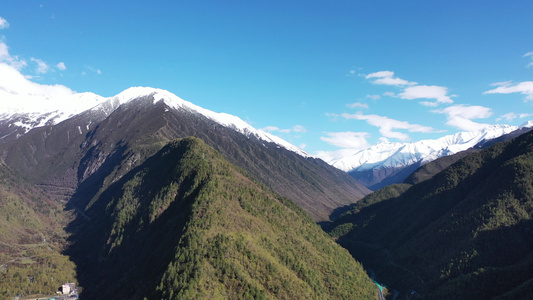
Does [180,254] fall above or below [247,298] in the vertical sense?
above

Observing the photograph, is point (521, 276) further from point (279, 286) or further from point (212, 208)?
point (212, 208)

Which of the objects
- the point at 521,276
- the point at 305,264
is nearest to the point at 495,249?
the point at 521,276

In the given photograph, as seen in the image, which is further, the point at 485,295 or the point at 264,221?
the point at 264,221

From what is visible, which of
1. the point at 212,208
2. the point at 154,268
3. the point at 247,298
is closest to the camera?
the point at 247,298

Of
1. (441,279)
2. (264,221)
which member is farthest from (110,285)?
(441,279)

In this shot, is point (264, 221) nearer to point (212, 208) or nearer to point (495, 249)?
point (212, 208)

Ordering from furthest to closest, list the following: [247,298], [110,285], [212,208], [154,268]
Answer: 1. [110,285]
2. [212,208]
3. [154,268]
4. [247,298]

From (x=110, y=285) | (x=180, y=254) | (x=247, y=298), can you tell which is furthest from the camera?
(x=110, y=285)

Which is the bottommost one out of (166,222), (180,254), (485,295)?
(485,295)

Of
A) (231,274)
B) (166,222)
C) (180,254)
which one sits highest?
(166,222)
